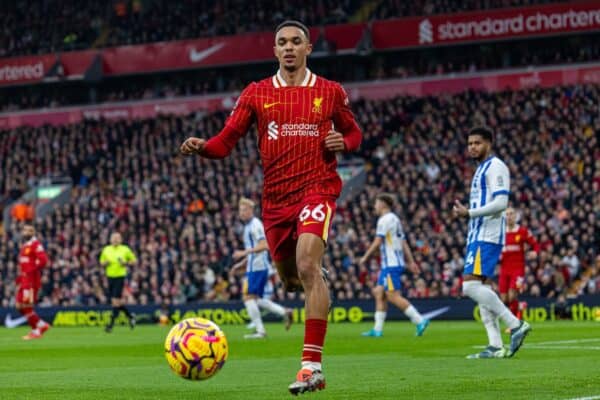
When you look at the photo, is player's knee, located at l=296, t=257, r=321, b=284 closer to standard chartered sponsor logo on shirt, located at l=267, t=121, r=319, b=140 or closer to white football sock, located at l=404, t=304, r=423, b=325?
standard chartered sponsor logo on shirt, located at l=267, t=121, r=319, b=140

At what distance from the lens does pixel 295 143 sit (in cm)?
936

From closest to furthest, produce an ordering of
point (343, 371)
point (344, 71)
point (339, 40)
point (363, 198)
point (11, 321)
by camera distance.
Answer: point (343, 371) → point (11, 321) → point (363, 198) → point (339, 40) → point (344, 71)

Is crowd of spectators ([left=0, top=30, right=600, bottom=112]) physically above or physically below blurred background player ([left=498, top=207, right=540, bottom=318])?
above

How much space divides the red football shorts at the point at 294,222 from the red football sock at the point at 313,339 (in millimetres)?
684

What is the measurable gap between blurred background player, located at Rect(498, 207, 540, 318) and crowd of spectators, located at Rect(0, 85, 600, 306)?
636cm

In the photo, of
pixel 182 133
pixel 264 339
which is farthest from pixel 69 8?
pixel 264 339

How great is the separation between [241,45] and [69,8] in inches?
384

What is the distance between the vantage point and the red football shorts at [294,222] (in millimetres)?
9172

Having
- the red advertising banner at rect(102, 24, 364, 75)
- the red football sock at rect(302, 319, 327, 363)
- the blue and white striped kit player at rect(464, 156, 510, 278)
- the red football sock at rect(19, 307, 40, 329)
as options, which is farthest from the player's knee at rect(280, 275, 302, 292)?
the red advertising banner at rect(102, 24, 364, 75)

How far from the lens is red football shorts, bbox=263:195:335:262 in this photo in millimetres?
9172

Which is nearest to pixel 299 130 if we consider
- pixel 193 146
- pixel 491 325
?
pixel 193 146

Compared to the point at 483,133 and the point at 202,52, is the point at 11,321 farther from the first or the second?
the point at 483,133

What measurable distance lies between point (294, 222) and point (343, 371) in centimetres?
294

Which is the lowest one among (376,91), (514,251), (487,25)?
(514,251)
